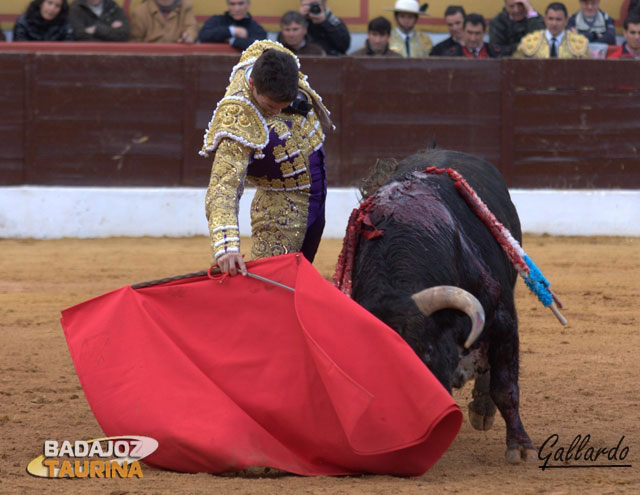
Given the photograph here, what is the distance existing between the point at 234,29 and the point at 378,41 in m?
1.04

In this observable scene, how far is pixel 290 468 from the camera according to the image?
8.71ft

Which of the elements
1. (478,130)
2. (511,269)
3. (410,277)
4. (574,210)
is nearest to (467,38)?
(478,130)

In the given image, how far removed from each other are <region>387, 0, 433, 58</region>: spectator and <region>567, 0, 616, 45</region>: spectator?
1.17m

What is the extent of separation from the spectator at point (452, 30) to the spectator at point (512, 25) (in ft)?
1.02

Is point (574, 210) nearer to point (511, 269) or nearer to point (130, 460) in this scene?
point (511, 269)

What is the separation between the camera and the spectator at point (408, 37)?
26.0 ft

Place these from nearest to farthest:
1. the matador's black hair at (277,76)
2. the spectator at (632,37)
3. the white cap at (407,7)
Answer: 1. the matador's black hair at (277,76)
2. the white cap at (407,7)
3. the spectator at (632,37)

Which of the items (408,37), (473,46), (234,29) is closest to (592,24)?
(473,46)

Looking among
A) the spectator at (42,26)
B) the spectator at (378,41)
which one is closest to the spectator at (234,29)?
the spectator at (378,41)

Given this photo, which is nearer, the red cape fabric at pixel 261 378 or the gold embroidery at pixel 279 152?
the red cape fabric at pixel 261 378

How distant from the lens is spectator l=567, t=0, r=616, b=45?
27.0 ft

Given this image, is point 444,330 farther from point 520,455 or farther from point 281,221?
point 281,221

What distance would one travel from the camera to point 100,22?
7703mm
